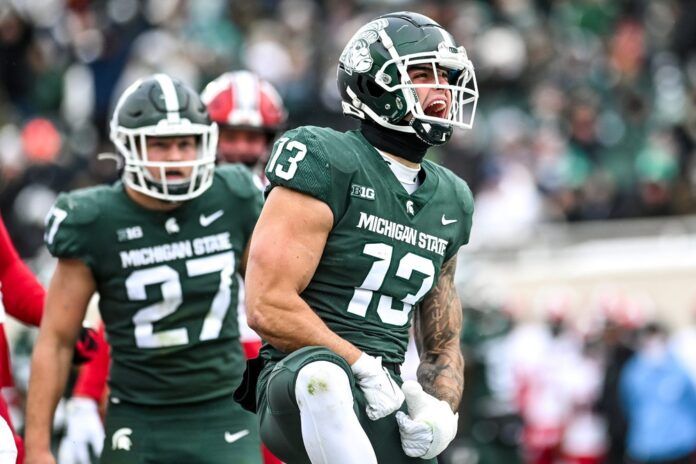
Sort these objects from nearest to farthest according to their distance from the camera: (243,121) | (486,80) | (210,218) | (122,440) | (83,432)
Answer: (122,440) → (210,218) → (83,432) → (243,121) → (486,80)

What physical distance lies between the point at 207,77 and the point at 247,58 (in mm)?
1350

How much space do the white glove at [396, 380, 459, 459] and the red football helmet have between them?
108 inches

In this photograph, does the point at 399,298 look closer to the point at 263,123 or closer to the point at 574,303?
the point at 263,123

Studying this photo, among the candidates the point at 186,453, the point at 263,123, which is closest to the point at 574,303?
the point at 263,123

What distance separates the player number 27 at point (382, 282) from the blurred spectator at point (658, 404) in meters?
8.26

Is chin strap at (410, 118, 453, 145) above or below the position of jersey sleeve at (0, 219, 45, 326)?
above

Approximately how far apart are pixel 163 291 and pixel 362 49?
1.43 metres

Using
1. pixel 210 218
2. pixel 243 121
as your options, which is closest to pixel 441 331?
pixel 210 218

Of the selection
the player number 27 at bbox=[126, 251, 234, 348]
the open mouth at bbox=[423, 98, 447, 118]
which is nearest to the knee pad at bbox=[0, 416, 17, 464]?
the player number 27 at bbox=[126, 251, 234, 348]

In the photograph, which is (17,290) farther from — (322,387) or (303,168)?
(322,387)

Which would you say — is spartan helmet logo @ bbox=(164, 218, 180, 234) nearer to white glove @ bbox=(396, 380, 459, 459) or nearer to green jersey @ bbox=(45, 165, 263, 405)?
green jersey @ bbox=(45, 165, 263, 405)

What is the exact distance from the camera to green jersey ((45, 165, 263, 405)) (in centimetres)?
562

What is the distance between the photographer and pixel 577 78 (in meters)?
17.3

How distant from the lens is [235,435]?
18.6ft
